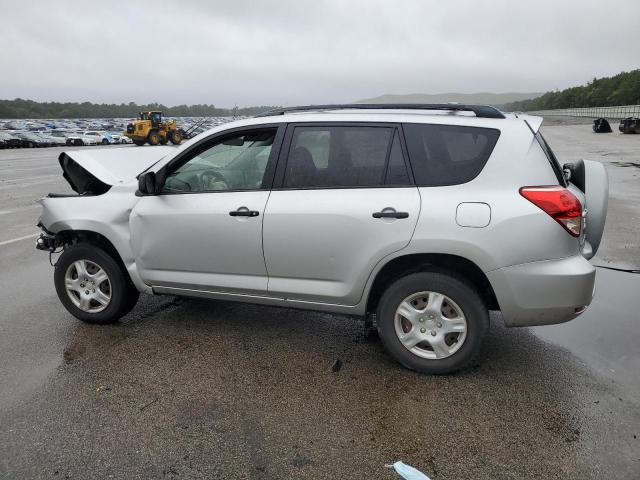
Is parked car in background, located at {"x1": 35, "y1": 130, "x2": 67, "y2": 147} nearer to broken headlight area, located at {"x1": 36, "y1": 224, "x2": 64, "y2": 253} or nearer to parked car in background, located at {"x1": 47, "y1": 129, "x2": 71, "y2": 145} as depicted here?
parked car in background, located at {"x1": 47, "y1": 129, "x2": 71, "y2": 145}

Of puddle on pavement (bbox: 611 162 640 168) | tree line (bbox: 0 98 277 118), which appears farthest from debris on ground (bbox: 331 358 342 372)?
tree line (bbox: 0 98 277 118)

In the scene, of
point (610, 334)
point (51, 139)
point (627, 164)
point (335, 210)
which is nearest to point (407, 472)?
point (335, 210)

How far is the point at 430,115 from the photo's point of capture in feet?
11.3

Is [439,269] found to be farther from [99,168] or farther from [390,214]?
[99,168]

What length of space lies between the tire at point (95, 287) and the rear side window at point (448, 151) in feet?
8.53

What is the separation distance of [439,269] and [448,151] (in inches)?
30.8

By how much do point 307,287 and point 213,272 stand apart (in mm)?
782

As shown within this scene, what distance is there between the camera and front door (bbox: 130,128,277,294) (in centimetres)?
365

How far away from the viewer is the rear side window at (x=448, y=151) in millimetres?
3211

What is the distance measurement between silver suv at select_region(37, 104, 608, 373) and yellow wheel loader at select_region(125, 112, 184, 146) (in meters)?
36.8

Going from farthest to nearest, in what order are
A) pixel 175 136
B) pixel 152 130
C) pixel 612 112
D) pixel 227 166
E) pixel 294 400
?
pixel 612 112 < pixel 175 136 < pixel 152 130 < pixel 227 166 < pixel 294 400

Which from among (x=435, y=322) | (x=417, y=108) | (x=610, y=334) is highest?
(x=417, y=108)

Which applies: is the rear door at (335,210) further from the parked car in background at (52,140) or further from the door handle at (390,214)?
the parked car in background at (52,140)

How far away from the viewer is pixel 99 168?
4.39 m
